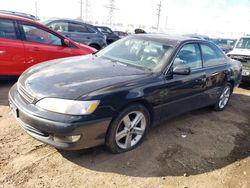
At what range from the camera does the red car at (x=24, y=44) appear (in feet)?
16.9

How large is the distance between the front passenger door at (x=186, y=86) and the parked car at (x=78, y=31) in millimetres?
6632

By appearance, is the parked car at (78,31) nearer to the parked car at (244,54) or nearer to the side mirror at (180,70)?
the parked car at (244,54)

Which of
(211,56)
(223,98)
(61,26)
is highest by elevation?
(61,26)

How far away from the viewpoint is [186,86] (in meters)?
3.90

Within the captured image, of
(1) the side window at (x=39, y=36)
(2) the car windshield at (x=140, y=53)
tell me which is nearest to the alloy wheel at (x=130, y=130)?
(2) the car windshield at (x=140, y=53)

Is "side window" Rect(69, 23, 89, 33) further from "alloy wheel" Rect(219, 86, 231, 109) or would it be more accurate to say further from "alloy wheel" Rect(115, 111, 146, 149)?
"alloy wheel" Rect(115, 111, 146, 149)

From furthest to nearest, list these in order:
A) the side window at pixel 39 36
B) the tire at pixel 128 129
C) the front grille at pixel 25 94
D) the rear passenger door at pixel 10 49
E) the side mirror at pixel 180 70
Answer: the side window at pixel 39 36
the rear passenger door at pixel 10 49
the side mirror at pixel 180 70
the tire at pixel 128 129
the front grille at pixel 25 94

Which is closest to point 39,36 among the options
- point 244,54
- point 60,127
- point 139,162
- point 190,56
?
point 190,56

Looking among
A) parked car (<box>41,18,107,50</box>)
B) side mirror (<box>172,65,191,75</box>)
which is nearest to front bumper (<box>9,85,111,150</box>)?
side mirror (<box>172,65,191,75</box>)

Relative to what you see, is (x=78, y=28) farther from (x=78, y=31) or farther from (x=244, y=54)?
(x=244, y=54)

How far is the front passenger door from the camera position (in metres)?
3.62

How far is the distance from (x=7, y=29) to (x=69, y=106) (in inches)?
139

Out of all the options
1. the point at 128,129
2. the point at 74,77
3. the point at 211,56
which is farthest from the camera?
the point at 211,56

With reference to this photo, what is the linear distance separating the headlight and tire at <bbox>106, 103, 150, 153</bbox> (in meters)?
0.40
